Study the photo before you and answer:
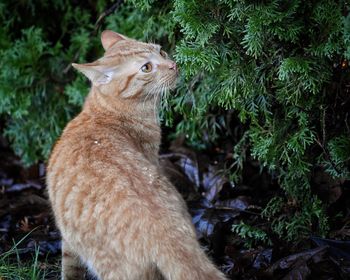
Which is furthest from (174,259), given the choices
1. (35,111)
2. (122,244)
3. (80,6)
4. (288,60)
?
(80,6)

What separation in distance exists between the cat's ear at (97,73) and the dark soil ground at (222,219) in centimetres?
110

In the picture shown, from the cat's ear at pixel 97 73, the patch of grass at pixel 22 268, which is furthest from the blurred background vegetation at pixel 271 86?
the patch of grass at pixel 22 268

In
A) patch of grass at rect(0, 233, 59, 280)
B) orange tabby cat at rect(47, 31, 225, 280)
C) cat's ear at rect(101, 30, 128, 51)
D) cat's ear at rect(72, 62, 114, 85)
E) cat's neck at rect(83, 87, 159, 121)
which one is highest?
cat's ear at rect(101, 30, 128, 51)

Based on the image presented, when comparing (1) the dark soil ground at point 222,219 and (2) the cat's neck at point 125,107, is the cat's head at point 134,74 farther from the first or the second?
(1) the dark soil ground at point 222,219

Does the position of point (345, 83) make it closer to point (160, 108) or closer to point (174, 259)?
point (160, 108)

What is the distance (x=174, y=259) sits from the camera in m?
2.77

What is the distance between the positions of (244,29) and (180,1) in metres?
0.40

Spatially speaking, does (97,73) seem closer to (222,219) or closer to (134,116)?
(134,116)

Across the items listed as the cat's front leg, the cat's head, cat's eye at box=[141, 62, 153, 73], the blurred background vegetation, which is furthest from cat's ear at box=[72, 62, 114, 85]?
the cat's front leg

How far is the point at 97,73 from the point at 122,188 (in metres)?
1.07

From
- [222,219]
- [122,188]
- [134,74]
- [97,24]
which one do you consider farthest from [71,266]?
[97,24]

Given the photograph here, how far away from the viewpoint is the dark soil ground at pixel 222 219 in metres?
3.47

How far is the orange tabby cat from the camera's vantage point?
9.21 feet

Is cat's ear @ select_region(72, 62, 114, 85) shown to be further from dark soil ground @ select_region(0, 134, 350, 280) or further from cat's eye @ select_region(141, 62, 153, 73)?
dark soil ground @ select_region(0, 134, 350, 280)
